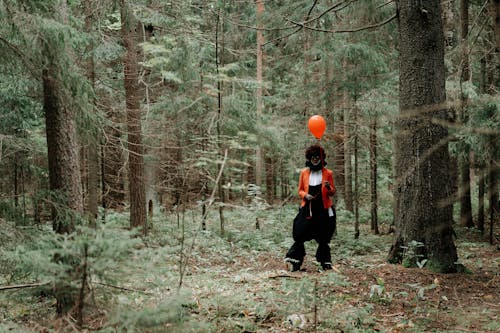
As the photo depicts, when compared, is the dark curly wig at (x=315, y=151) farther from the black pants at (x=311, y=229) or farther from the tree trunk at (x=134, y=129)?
the tree trunk at (x=134, y=129)

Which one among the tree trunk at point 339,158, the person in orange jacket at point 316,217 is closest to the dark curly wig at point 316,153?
the person in orange jacket at point 316,217

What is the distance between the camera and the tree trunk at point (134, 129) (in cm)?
1103

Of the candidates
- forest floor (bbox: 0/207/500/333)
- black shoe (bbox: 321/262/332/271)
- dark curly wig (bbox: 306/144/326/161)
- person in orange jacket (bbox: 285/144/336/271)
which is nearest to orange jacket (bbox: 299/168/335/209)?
person in orange jacket (bbox: 285/144/336/271)

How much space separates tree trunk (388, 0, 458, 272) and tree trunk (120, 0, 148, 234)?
6892 millimetres

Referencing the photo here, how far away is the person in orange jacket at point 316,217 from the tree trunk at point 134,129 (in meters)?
4.85

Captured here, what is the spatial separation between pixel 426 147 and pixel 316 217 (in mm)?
2348

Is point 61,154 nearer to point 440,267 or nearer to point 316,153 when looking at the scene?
point 316,153

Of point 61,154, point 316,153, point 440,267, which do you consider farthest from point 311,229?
point 61,154

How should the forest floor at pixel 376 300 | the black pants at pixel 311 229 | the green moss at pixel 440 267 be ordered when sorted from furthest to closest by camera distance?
1. the black pants at pixel 311 229
2. the green moss at pixel 440 267
3. the forest floor at pixel 376 300

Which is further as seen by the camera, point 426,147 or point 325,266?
point 325,266

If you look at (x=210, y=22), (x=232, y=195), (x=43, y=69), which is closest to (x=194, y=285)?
(x=43, y=69)

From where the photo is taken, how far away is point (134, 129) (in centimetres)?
1140

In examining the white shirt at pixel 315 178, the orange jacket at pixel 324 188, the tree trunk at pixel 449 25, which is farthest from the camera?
the tree trunk at pixel 449 25

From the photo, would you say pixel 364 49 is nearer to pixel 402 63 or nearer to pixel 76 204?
pixel 402 63
